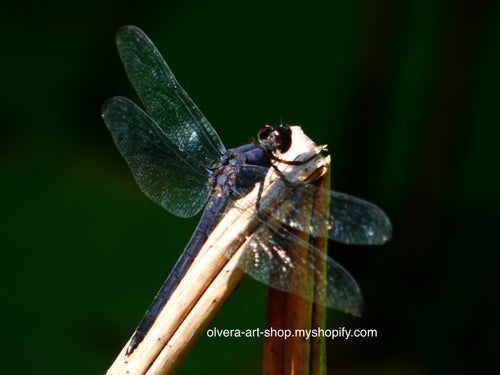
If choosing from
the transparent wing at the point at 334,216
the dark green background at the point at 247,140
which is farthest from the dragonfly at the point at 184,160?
the dark green background at the point at 247,140

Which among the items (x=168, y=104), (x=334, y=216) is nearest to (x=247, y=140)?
(x=168, y=104)

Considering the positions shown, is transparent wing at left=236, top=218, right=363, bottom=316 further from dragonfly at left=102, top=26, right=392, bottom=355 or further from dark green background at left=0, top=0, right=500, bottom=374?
dark green background at left=0, top=0, right=500, bottom=374

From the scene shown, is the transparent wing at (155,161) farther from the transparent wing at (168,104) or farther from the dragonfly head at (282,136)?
the dragonfly head at (282,136)

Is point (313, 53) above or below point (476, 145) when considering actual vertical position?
above

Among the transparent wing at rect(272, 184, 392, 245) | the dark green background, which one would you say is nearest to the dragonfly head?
the transparent wing at rect(272, 184, 392, 245)

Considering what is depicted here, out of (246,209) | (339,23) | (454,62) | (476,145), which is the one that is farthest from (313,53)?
(246,209)

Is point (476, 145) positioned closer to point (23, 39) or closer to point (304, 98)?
point (304, 98)
